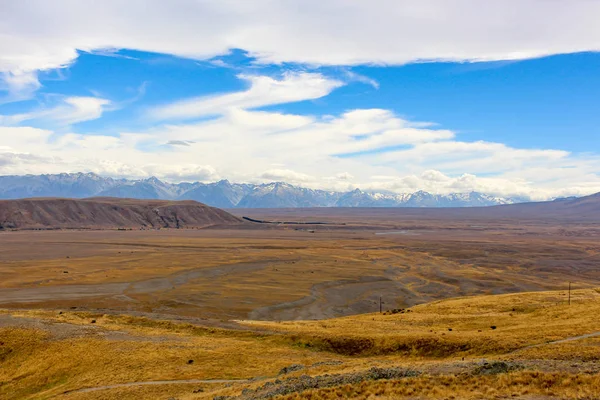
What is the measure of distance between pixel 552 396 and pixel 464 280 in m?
76.8

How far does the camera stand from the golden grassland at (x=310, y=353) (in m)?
20.0

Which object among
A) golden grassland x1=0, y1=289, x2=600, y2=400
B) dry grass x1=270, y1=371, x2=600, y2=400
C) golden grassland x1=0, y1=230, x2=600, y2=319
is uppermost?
dry grass x1=270, y1=371, x2=600, y2=400

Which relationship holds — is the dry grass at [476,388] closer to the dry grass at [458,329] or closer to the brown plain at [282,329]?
the brown plain at [282,329]

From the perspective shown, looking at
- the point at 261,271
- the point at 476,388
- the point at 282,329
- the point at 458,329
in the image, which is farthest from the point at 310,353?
the point at 261,271

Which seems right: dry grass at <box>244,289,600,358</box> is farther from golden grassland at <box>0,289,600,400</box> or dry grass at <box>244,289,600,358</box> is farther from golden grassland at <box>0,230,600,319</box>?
golden grassland at <box>0,230,600,319</box>

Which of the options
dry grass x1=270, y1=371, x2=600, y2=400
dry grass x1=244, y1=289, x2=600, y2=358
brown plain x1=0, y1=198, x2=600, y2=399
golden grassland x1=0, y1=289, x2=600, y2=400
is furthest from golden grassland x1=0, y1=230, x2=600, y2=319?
dry grass x1=270, y1=371, x2=600, y2=400

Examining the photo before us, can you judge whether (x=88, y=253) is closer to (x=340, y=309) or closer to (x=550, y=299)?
(x=340, y=309)

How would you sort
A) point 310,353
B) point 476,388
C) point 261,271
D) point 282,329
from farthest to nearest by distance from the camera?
point 261,271
point 282,329
point 310,353
point 476,388

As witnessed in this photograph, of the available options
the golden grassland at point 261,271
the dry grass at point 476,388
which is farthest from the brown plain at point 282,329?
the golden grassland at point 261,271

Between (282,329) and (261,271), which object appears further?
(261,271)

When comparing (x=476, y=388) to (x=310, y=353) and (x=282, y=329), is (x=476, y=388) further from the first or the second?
(x=282, y=329)

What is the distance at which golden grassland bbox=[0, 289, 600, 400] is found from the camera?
20000mm

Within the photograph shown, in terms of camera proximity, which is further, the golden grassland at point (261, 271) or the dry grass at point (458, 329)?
the golden grassland at point (261, 271)

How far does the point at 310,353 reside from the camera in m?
33.2
